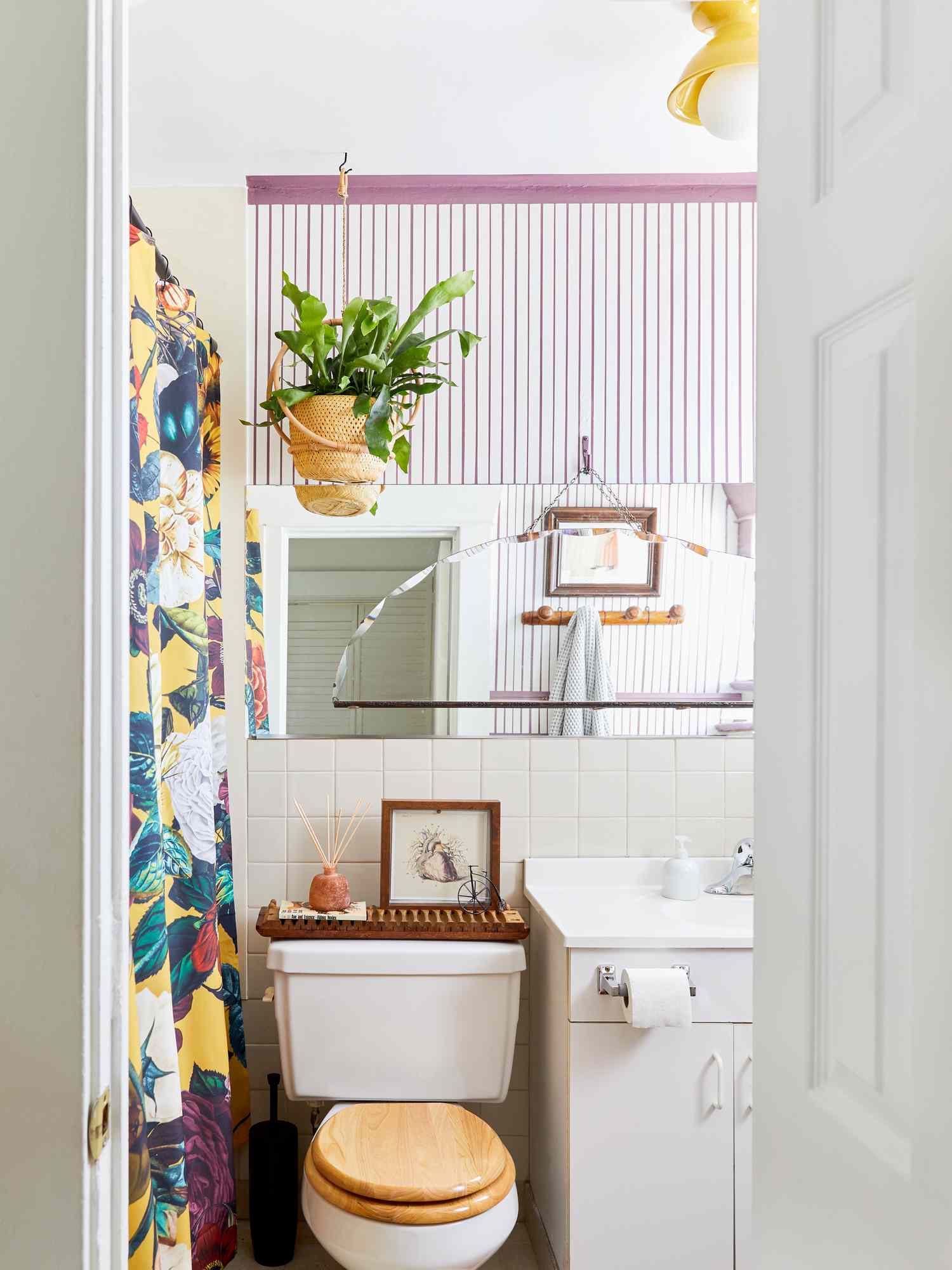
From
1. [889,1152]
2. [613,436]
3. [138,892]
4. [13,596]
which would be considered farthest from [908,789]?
[613,436]

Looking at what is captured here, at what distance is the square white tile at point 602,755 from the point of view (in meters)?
2.30

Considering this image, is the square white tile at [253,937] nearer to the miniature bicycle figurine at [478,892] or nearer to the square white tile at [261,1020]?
the square white tile at [261,1020]

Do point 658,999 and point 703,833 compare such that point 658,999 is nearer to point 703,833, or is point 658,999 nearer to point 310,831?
point 703,833

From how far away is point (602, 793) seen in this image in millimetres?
2297

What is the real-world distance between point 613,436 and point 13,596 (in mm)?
1863

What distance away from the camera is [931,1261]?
1.68 ft

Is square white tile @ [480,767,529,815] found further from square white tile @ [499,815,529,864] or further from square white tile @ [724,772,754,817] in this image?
square white tile @ [724,772,754,817]

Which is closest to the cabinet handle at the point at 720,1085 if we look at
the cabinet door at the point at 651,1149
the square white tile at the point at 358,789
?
the cabinet door at the point at 651,1149

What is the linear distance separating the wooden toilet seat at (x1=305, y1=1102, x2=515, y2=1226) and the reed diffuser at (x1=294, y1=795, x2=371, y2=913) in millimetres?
456

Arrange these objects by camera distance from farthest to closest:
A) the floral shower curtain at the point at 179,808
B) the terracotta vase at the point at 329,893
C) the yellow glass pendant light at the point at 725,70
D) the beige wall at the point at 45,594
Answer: the terracotta vase at the point at 329,893, the yellow glass pendant light at the point at 725,70, the floral shower curtain at the point at 179,808, the beige wall at the point at 45,594

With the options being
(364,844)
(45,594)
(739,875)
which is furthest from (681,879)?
(45,594)

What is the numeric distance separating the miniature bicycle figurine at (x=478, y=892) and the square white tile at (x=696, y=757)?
542 millimetres

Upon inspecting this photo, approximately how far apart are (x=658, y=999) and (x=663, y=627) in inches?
37.5

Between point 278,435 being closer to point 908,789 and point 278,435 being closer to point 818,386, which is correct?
point 818,386
